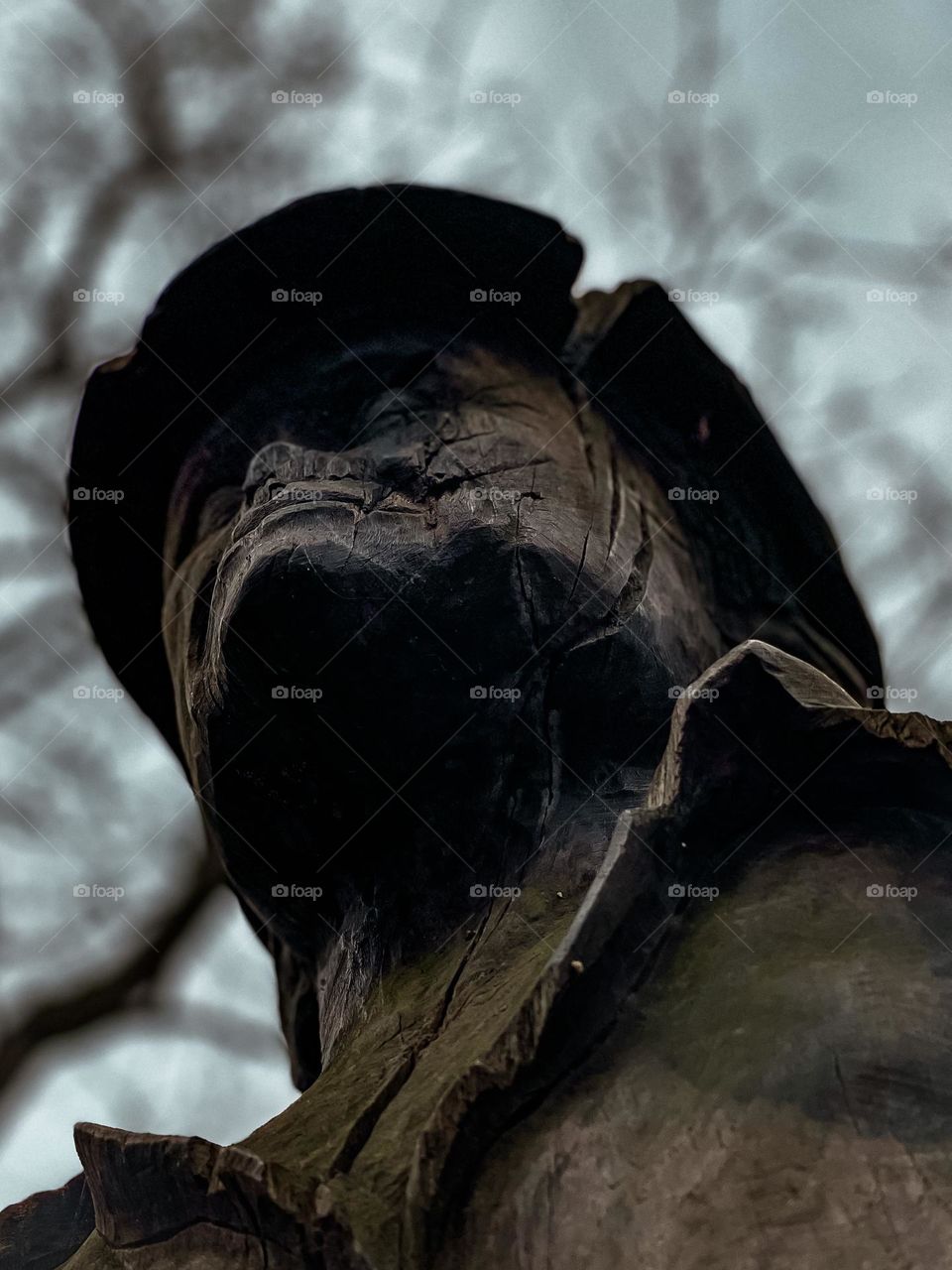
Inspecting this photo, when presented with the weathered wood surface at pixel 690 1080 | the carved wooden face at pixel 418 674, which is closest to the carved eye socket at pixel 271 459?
the carved wooden face at pixel 418 674

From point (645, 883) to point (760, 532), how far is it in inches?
48.8

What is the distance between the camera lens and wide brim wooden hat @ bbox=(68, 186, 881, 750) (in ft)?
7.77

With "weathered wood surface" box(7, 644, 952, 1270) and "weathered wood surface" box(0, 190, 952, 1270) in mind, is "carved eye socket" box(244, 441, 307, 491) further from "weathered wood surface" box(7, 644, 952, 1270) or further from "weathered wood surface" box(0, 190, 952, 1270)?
"weathered wood surface" box(7, 644, 952, 1270)

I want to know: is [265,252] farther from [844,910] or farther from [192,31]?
[192,31]

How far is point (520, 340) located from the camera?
7.88 feet

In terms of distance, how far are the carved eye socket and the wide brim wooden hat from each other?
0.25m

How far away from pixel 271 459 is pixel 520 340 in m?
0.57

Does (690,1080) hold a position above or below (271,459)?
below

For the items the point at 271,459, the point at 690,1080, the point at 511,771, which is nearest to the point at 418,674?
the point at 511,771

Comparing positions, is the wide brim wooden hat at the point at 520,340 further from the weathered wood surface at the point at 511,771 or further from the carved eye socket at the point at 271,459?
the carved eye socket at the point at 271,459

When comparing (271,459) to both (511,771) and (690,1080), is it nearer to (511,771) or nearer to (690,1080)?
(511,771)

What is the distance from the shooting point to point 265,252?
7.79 ft

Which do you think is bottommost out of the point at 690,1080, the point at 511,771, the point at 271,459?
the point at 690,1080

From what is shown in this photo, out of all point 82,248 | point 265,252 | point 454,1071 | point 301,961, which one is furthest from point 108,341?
point 454,1071
